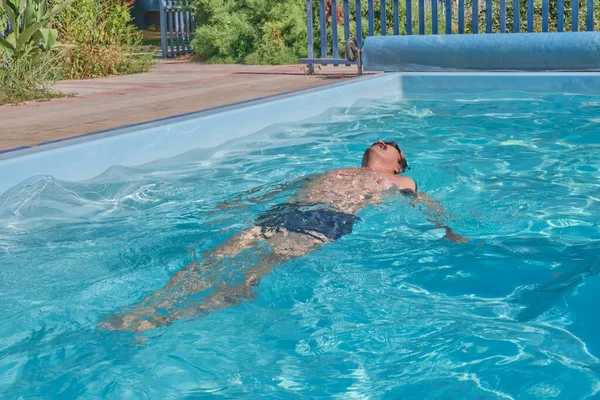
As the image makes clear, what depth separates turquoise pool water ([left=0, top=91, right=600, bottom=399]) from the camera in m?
2.60

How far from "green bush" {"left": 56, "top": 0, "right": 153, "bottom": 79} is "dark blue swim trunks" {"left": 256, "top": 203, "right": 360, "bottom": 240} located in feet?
25.0

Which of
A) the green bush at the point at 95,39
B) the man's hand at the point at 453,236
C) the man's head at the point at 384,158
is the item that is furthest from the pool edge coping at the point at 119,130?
the green bush at the point at 95,39

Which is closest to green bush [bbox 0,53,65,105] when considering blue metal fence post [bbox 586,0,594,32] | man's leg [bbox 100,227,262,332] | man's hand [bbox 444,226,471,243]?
man's leg [bbox 100,227,262,332]

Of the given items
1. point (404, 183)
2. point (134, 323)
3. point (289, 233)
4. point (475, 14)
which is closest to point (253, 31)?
point (475, 14)

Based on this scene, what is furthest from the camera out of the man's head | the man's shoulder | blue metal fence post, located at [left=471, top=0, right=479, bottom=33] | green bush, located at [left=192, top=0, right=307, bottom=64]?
green bush, located at [left=192, top=0, right=307, bottom=64]

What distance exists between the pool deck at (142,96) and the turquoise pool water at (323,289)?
942 millimetres

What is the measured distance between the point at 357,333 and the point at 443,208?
5.81 ft

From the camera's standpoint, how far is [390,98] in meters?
9.16

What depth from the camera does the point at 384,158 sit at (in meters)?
4.56

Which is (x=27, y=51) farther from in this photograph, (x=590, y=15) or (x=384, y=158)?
(x=590, y=15)

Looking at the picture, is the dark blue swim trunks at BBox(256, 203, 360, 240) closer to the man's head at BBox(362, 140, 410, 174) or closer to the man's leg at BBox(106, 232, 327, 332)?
the man's leg at BBox(106, 232, 327, 332)

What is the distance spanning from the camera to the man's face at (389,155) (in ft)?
15.0

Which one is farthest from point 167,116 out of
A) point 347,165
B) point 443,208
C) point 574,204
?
point 574,204

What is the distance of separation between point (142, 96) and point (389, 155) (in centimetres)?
453
